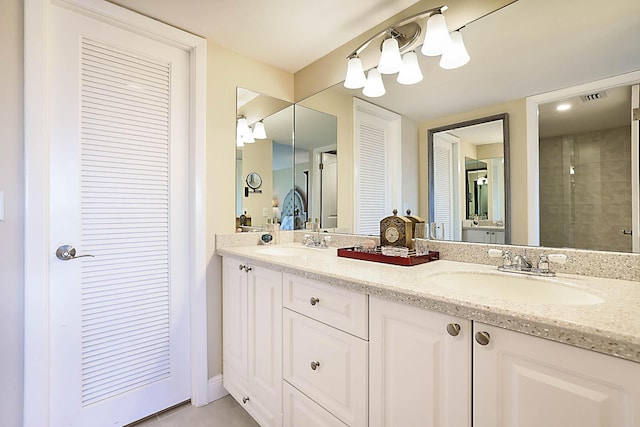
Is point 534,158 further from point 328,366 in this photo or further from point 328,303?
point 328,366

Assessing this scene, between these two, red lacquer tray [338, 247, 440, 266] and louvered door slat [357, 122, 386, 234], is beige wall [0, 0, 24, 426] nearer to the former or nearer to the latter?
red lacquer tray [338, 247, 440, 266]

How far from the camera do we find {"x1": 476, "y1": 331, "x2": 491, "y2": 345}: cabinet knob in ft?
2.46

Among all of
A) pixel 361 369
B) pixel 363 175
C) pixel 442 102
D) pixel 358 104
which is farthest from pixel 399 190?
pixel 361 369

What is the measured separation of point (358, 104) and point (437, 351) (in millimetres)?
1553

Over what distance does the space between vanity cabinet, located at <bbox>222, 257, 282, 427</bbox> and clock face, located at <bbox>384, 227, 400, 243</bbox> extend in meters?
0.60

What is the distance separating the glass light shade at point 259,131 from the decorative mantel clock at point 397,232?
119cm

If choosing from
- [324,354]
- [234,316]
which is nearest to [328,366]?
[324,354]

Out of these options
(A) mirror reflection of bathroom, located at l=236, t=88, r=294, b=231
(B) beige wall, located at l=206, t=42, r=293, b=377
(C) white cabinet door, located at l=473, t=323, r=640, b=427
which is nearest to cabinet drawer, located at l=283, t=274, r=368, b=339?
(C) white cabinet door, located at l=473, t=323, r=640, b=427

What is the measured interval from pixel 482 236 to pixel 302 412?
43.9 inches

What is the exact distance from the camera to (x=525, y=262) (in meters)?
1.16

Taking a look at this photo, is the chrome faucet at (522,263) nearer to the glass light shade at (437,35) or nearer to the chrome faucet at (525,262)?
the chrome faucet at (525,262)

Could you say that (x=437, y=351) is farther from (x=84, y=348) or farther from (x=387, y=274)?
(x=84, y=348)

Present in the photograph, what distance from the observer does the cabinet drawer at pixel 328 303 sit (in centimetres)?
106

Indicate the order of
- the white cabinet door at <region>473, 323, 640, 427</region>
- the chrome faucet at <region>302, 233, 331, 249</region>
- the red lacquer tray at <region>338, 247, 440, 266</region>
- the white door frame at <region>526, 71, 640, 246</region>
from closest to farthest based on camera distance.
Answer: the white cabinet door at <region>473, 323, 640, 427</region>
the white door frame at <region>526, 71, 640, 246</region>
the red lacquer tray at <region>338, 247, 440, 266</region>
the chrome faucet at <region>302, 233, 331, 249</region>
